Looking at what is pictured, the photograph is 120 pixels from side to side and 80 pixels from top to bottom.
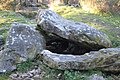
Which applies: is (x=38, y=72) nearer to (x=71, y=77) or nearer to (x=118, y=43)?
(x=71, y=77)

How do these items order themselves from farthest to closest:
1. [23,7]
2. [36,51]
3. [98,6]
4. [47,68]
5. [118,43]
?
[23,7] < [98,6] < [118,43] < [36,51] < [47,68]

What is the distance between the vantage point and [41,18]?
844 centimetres

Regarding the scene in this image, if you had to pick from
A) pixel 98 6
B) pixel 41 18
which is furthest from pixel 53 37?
pixel 98 6

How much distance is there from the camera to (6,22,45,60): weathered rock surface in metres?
7.83

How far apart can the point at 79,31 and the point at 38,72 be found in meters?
1.82

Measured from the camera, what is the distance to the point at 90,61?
712cm

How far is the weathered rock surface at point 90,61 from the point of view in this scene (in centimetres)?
708

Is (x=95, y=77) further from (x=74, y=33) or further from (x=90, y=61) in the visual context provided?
(x=74, y=33)

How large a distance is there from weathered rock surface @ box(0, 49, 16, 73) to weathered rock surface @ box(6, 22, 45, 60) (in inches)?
6.0

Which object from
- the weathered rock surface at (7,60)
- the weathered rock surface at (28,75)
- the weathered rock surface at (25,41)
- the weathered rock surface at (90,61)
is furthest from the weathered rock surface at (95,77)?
the weathered rock surface at (7,60)

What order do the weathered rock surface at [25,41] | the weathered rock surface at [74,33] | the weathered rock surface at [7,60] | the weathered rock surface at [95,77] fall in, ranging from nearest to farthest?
the weathered rock surface at [95,77]
the weathered rock surface at [7,60]
the weathered rock surface at [25,41]
the weathered rock surface at [74,33]

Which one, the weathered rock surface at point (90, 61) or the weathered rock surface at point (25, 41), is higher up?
the weathered rock surface at point (25, 41)

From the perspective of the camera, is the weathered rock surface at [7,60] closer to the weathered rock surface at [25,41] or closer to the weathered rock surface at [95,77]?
the weathered rock surface at [25,41]

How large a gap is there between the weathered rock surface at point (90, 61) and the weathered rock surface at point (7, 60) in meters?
0.98
